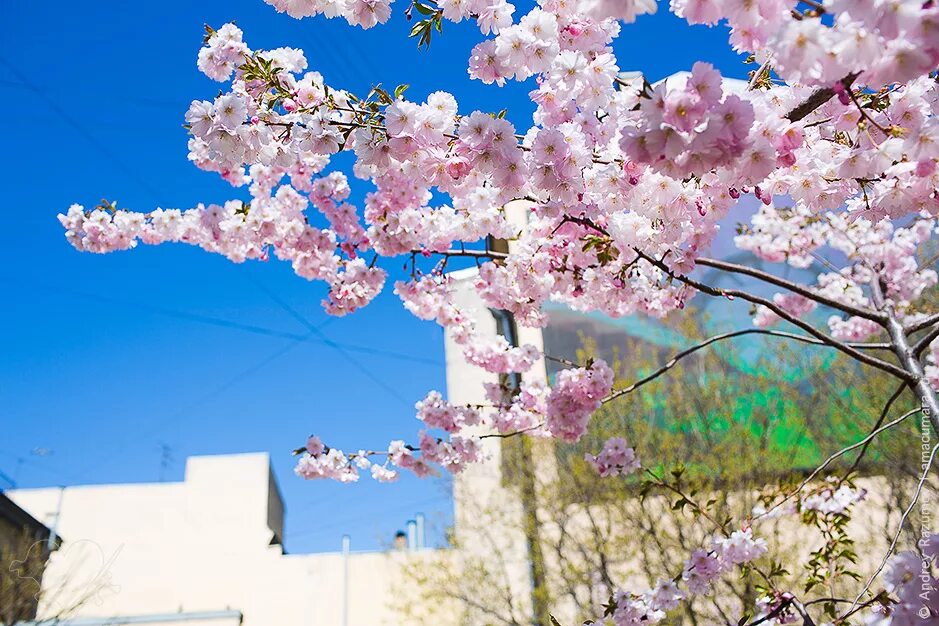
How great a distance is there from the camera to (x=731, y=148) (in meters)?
1.42

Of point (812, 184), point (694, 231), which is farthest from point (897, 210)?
point (694, 231)

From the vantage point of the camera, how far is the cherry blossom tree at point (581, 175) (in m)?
1.39

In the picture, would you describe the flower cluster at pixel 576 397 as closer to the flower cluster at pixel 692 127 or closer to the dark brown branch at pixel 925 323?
the dark brown branch at pixel 925 323

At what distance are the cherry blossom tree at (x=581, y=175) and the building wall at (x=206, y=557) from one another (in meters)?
10.4

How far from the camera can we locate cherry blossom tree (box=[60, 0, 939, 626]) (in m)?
1.39

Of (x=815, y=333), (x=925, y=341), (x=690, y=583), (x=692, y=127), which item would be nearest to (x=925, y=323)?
(x=925, y=341)

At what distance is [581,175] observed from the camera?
2057 mm

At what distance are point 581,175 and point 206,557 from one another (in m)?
16.4

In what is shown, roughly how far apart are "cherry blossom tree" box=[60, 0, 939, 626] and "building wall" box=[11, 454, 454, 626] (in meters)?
10.4

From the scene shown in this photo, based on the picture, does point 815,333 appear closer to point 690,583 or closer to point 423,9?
point 690,583

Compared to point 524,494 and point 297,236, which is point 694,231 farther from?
point 524,494

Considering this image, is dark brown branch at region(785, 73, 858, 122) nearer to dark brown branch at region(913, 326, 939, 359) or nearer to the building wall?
dark brown branch at region(913, 326, 939, 359)

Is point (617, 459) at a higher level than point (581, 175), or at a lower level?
lower

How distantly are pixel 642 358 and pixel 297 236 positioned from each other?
6.77 m
